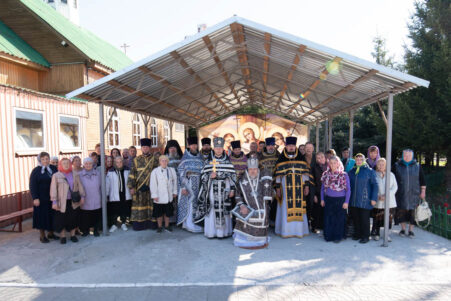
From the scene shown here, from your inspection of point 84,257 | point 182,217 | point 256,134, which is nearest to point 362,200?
point 182,217

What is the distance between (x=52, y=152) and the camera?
355 inches

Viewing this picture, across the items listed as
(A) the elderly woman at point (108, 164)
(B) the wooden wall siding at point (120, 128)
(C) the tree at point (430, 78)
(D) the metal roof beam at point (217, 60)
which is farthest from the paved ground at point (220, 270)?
(C) the tree at point (430, 78)

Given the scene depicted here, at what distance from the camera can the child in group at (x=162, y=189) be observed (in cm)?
596

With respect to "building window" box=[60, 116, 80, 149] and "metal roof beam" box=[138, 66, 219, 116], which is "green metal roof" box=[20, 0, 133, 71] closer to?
"building window" box=[60, 116, 80, 149]

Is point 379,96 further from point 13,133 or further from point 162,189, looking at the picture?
point 13,133

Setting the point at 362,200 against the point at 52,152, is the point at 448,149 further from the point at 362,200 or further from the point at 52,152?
the point at 52,152

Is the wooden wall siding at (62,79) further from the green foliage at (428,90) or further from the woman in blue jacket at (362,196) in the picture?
the green foliage at (428,90)

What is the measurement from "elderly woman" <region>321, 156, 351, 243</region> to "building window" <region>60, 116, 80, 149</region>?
846 centimetres

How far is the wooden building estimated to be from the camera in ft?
23.9

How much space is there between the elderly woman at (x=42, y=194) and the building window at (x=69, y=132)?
454 cm

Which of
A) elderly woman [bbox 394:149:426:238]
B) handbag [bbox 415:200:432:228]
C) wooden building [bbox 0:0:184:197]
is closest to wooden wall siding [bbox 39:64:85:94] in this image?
wooden building [bbox 0:0:184:197]

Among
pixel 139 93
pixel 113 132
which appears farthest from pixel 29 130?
pixel 113 132

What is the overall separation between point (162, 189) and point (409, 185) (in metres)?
4.85

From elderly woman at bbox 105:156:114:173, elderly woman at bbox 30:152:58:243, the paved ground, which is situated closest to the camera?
the paved ground
